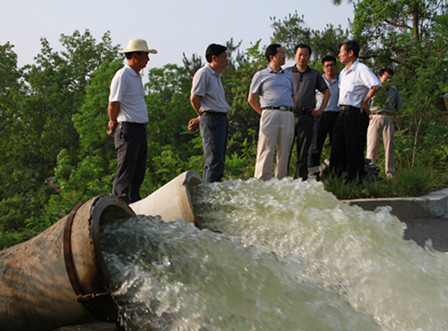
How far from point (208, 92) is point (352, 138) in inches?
76.6

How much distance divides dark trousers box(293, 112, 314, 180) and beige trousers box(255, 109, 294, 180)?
0.98ft

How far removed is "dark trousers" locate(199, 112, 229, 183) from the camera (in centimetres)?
502

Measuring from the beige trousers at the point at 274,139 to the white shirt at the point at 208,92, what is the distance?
2.09 feet

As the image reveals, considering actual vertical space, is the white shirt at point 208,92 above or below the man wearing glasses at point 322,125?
above

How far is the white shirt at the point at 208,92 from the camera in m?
5.11

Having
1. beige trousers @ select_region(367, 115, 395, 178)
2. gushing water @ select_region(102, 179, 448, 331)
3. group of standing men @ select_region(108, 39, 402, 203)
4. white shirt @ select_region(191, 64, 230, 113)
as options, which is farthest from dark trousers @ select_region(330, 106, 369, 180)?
gushing water @ select_region(102, 179, 448, 331)

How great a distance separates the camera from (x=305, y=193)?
3963 mm

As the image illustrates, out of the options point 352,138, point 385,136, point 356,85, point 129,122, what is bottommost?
point 385,136

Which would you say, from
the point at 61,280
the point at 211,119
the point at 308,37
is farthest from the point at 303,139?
the point at 308,37

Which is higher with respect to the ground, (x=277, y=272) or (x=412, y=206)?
(x=277, y=272)

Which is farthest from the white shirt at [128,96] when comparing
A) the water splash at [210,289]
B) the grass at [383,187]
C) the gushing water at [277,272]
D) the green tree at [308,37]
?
the green tree at [308,37]

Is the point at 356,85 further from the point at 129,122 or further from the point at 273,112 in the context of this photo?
the point at 129,122

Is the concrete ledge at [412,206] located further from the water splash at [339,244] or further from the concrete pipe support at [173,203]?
the concrete pipe support at [173,203]

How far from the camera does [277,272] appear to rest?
2527 millimetres
